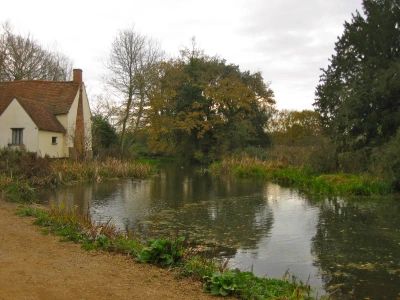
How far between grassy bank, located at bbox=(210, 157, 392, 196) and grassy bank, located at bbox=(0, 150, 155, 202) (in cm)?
667

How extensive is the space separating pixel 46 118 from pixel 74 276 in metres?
26.5

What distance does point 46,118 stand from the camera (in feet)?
105

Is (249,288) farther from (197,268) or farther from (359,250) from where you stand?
(359,250)

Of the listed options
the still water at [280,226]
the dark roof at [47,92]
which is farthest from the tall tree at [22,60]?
the still water at [280,226]

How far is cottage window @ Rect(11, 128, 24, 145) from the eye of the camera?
30.5 meters

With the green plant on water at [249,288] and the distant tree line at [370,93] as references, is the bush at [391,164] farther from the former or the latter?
the green plant on water at [249,288]

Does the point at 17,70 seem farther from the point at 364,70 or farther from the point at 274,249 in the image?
the point at 274,249

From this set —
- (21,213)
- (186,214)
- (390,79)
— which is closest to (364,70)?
(390,79)

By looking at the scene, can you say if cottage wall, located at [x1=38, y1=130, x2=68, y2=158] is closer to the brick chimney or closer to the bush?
the brick chimney

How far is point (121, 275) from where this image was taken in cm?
727

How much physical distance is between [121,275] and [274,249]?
4656 mm

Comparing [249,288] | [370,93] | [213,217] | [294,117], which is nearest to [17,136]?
[213,217]

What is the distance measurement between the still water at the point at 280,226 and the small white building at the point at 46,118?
858 cm

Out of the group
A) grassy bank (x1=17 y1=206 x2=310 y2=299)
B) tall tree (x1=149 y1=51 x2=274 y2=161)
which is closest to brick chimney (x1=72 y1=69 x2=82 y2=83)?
tall tree (x1=149 y1=51 x2=274 y2=161)
